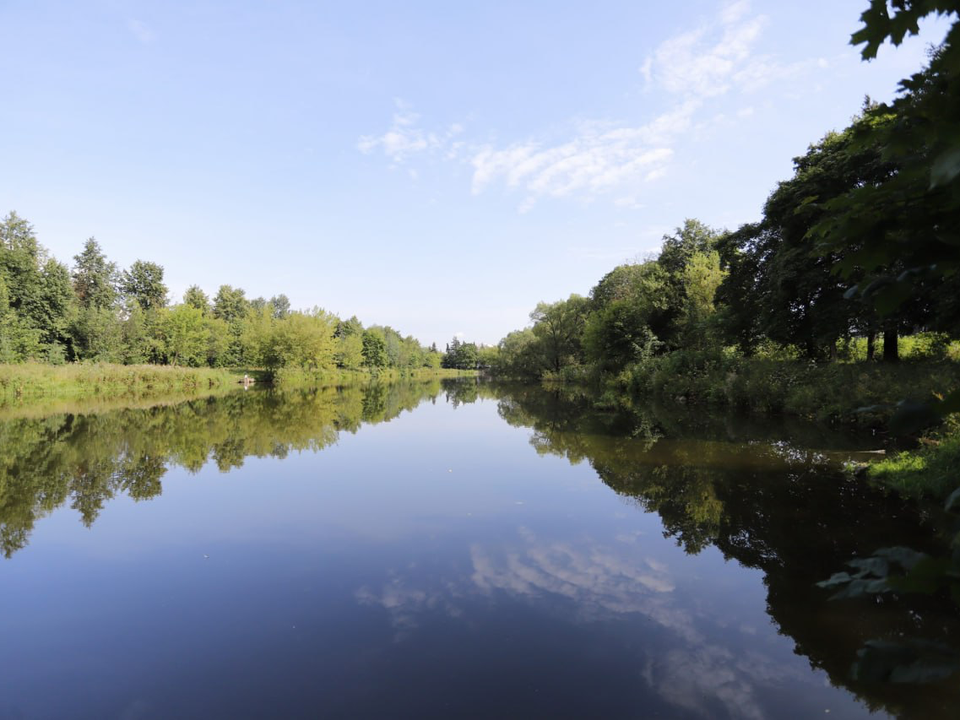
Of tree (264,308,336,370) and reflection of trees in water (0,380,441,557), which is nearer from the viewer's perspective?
reflection of trees in water (0,380,441,557)

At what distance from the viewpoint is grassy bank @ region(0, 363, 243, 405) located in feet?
79.4

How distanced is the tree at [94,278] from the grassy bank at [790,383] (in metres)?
56.1

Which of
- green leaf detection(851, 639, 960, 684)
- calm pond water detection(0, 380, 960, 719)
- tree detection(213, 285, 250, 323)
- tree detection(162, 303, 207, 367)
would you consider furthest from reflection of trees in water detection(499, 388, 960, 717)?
tree detection(213, 285, 250, 323)

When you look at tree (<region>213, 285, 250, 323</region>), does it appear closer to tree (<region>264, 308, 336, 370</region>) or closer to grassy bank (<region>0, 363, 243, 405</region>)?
tree (<region>264, 308, 336, 370</region>)

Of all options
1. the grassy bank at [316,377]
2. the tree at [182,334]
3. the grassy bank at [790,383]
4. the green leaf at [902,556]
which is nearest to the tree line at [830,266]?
the green leaf at [902,556]

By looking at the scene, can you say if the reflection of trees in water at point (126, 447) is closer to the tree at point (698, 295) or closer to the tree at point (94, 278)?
the tree at point (698, 295)

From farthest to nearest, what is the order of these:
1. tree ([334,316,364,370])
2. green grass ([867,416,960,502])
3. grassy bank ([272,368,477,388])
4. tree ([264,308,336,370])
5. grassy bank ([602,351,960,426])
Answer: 1. tree ([334,316,364,370])
2. tree ([264,308,336,370])
3. grassy bank ([272,368,477,388])
4. grassy bank ([602,351,960,426])
5. green grass ([867,416,960,502])

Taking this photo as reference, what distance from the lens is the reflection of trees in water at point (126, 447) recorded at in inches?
309

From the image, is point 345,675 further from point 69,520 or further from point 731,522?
point 69,520

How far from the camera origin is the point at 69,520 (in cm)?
688

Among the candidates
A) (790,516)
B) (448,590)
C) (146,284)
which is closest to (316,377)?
(146,284)

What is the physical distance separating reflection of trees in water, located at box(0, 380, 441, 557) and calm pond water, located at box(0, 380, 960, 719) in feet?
0.34

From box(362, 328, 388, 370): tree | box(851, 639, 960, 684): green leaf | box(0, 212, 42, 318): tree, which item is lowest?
box(851, 639, 960, 684): green leaf

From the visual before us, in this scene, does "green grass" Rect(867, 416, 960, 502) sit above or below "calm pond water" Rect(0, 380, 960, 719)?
above
